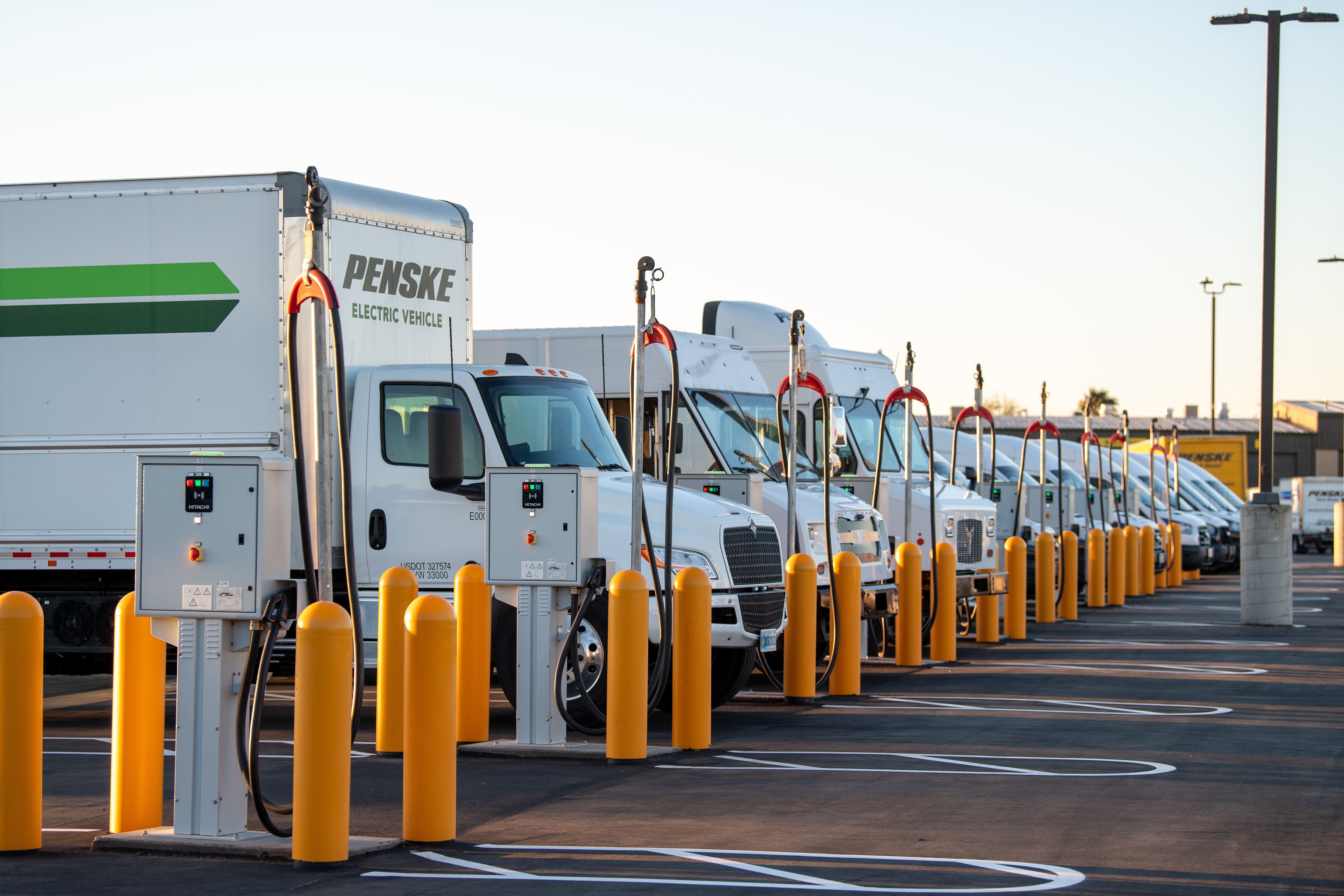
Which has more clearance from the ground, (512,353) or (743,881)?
(512,353)

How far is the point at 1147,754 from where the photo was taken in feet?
34.6

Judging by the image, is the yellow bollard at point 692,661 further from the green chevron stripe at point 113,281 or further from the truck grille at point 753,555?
the green chevron stripe at point 113,281

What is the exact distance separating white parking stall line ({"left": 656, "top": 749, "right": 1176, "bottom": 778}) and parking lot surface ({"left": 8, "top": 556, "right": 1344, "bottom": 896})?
1.2 inches

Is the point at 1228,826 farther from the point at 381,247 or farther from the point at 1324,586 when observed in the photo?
the point at 1324,586

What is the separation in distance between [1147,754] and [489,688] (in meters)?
4.51

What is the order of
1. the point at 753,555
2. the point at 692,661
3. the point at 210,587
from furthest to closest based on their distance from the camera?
the point at 753,555, the point at 692,661, the point at 210,587

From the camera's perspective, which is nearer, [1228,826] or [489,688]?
[1228,826]

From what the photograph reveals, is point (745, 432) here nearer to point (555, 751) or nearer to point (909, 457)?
point (909, 457)

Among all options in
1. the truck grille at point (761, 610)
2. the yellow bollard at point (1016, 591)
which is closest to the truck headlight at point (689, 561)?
the truck grille at point (761, 610)

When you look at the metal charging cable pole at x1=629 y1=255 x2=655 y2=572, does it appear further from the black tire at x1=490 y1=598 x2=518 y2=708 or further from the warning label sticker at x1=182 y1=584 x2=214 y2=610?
the warning label sticker at x1=182 y1=584 x2=214 y2=610

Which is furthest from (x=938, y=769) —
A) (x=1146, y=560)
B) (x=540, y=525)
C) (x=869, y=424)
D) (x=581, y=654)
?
(x=1146, y=560)

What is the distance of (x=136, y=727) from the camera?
7801mm

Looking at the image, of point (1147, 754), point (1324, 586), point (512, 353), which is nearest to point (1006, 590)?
point (512, 353)

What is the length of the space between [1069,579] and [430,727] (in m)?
16.4
